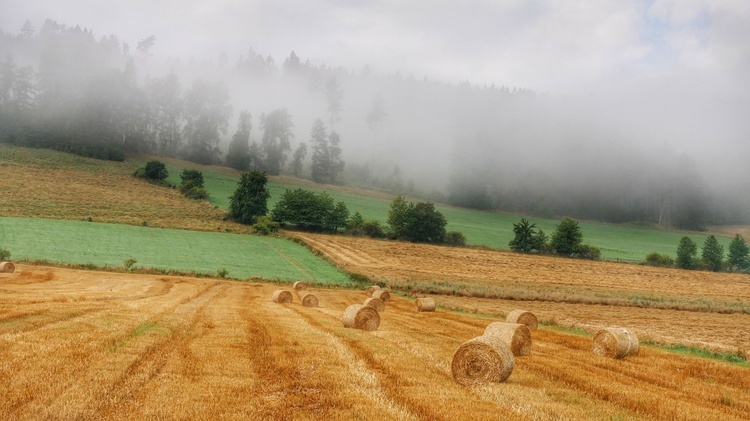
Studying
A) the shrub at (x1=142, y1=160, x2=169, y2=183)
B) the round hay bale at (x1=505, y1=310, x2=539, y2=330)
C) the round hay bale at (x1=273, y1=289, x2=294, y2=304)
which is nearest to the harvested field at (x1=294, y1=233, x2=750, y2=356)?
the round hay bale at (x1=505, y1=310, x2=539, y2=330)

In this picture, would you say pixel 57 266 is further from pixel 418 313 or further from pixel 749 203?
pixel 749 203

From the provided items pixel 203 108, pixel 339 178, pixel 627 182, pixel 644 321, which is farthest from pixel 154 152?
pixel 627 182

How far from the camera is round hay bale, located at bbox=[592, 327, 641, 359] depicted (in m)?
15.1

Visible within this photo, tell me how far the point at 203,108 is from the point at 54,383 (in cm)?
14324

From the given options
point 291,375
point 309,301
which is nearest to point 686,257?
point 309,301

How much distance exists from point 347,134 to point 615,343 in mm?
148687

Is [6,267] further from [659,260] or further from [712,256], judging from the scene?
[712,256]

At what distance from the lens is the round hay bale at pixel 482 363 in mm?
10211

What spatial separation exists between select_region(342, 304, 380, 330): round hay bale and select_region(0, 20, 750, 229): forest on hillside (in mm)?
99662

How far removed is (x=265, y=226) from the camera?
71.8m

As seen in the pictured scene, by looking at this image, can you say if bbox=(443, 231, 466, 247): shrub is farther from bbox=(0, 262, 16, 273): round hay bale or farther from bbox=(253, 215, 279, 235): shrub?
bbox=(0, 262, 16, 273): round hay bale

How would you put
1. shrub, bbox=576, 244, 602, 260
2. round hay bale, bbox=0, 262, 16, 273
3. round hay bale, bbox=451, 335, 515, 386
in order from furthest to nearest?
1. shrub, bbox=576, 244, 602, 260
2. round hay bale, bbox=0, 262, 16, 273
3. round hay bale, bbox=451, 335, 515, 386

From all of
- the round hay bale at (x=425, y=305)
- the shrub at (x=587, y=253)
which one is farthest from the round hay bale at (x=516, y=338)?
the shrub at (x=587, y=253)

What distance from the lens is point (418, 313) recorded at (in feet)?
89.2
